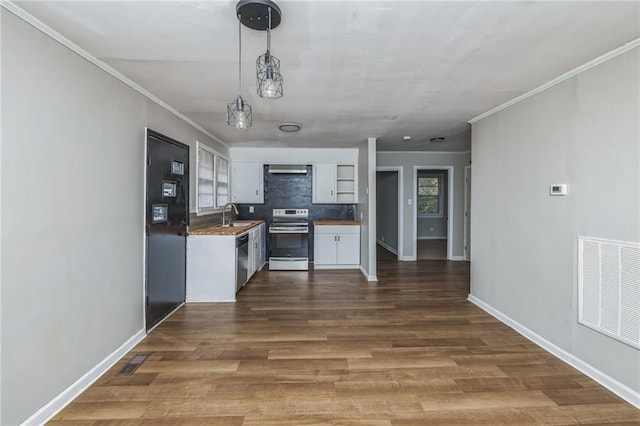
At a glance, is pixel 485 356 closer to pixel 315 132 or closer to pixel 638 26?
pixel 638 26

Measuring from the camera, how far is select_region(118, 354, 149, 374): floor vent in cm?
235

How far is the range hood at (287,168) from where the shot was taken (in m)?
6.03

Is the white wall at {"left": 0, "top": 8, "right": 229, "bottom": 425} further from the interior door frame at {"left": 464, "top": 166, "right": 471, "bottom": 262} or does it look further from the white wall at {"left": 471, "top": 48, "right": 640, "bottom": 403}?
the interior door frame at {"left": 464, "top": 166, "right": 471, "bottom": 262}

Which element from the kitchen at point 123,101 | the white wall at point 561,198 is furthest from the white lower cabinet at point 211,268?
the white wall at point 561,198

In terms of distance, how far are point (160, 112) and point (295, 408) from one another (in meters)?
3.04

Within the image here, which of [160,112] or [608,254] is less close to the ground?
[160,112]

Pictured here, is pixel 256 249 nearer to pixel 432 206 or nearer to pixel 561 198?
pixel 561 198

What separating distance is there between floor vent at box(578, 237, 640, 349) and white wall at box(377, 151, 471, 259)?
171 inches

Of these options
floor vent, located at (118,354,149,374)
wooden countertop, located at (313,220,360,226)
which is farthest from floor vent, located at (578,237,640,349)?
wooden countertop, located at (313,220,360,226)

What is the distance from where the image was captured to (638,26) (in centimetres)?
181

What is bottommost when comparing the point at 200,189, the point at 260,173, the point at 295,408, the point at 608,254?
the point at 295,408

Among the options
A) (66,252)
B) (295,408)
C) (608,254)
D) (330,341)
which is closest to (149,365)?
(66,252)

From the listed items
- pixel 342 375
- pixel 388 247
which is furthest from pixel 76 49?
pixel 388 247

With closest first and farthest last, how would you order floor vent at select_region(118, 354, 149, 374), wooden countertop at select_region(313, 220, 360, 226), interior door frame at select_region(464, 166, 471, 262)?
floor vent at select_region(118, 354, 149, 374), wooden countertop at select_region(313, 220, 360, 226), interior door frame at select_region(464, 166, 471, 262)
